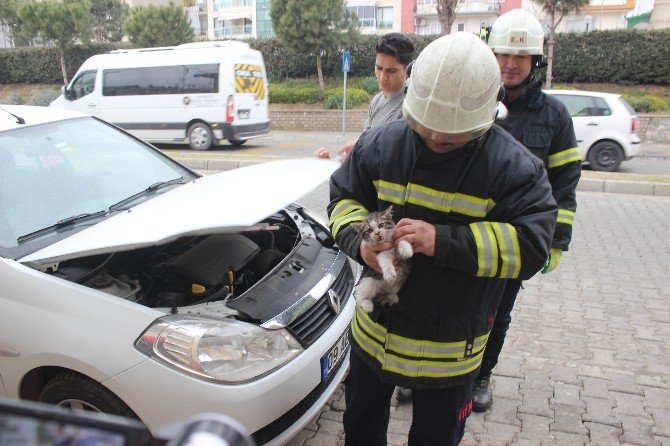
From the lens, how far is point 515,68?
2312 millimetres

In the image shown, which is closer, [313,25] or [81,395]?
[81,395]

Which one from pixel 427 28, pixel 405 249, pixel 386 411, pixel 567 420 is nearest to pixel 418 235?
pixel 405 249

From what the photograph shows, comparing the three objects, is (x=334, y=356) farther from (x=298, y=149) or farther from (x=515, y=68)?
(x=298, y=149)

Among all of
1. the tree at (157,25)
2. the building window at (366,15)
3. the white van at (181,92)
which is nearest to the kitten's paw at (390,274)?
the white van at (181,92)

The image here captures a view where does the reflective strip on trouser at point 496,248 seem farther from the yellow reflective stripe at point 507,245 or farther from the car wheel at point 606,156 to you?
the car wheel at point 606,156

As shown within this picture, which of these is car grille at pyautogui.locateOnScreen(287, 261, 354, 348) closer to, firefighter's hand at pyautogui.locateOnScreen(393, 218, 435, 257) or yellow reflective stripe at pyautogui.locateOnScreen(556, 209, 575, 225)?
firefighter's hand at pyautogui.locateOnScreen(393, 218, 435, 257)

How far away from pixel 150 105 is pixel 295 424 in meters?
13.2

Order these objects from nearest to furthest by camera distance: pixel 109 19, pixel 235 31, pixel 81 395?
pixel 81 395 < pixel 109 19 < pixel 235 31

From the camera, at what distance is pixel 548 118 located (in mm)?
2295

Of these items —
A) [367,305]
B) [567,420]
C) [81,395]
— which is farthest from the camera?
[567,420]

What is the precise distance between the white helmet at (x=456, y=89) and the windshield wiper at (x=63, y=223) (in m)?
1.93

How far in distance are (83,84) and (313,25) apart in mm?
10064

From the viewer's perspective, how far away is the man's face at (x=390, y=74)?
115 inches

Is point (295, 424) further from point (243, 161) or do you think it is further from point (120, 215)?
point (243, 161)
